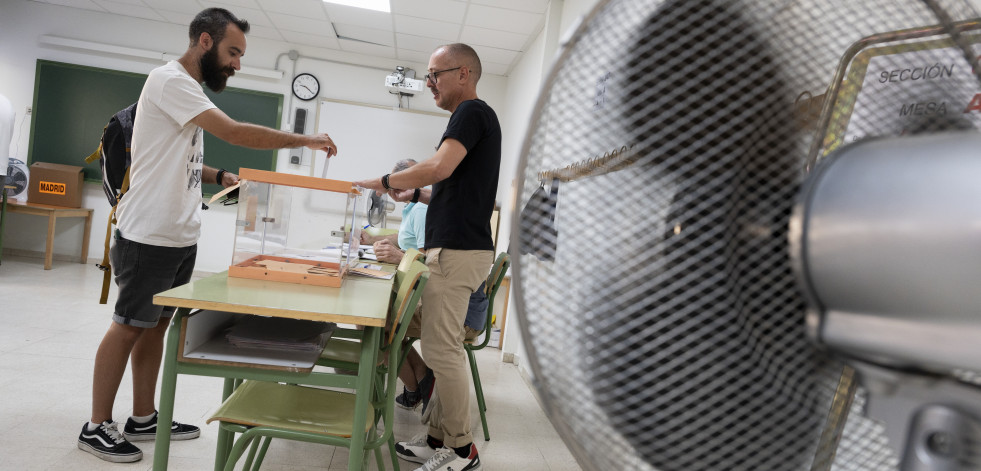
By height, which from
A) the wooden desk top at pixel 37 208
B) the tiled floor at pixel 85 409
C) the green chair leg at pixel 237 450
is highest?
the wooden desk top at pixel 37 208

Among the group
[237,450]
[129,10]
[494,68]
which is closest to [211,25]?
[237,450]

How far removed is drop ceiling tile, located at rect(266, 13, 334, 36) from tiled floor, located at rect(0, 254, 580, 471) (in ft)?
9.70

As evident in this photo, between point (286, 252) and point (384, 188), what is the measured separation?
70 cm

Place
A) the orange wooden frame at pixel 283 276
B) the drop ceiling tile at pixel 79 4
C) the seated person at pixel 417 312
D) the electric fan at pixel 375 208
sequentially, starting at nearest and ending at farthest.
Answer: the orange wooden frame at pixel 283 276, the seated person at pixel 417 312, the electric fan at pixel 375 208, the drop ceiling tile at pixel 79 4

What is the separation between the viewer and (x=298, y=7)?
5.47 meters

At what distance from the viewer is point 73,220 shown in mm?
6609

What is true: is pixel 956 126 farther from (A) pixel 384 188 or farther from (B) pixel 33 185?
(B) pixel 33 185

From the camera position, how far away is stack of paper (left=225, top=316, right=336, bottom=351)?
1.69m

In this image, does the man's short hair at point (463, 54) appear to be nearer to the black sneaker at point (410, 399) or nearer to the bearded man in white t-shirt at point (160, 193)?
the bearded man in white t-shirt at point (160, 193)

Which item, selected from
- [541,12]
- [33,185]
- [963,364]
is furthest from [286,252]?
[33,185]

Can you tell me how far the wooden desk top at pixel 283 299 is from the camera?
1.54 metres

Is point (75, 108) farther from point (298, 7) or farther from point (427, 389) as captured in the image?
point (427, 389)

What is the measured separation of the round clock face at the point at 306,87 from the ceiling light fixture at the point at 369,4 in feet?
5.56

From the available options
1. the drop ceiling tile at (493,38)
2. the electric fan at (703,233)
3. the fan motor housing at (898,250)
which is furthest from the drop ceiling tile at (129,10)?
the fan motor housing at (898,250)
